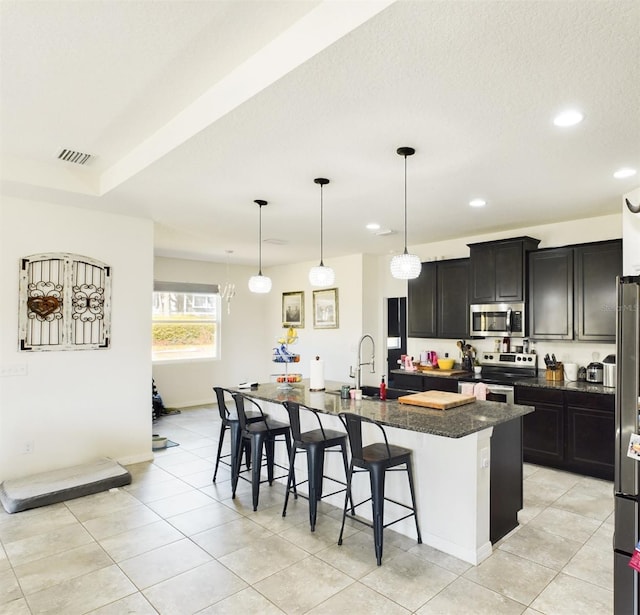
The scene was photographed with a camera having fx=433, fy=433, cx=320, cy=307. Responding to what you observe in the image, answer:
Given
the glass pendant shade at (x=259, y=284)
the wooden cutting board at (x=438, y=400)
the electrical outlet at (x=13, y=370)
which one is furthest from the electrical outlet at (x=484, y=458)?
the electrical outlet at (x=13, y=370)

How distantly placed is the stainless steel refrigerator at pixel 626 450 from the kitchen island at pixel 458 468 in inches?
32.2

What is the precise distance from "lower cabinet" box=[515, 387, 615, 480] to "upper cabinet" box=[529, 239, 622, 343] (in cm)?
71

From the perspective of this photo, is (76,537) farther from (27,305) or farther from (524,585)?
(524,585)

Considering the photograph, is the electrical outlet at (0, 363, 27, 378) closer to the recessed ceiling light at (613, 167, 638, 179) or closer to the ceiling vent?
the ceiling vent

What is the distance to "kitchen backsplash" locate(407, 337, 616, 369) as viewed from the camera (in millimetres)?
4840

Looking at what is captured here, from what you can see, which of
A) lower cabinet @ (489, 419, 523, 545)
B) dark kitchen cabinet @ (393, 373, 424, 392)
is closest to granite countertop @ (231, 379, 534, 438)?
lower cabinet @ (489, 419, 523, 545)

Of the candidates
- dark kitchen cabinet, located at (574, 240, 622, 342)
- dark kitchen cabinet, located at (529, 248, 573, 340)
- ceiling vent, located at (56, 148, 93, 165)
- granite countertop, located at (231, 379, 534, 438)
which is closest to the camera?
granite countertop, located at (231, 379, 534, 438)

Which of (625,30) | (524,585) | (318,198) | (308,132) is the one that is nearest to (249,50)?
(308,132)

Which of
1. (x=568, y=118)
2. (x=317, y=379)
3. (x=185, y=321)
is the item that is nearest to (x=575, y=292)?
(x=568, y=118)

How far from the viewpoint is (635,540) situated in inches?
71.1

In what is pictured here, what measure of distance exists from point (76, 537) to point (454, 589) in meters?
2.59

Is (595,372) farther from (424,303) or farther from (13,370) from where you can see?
(13,370)

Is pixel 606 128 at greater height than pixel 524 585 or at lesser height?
greater

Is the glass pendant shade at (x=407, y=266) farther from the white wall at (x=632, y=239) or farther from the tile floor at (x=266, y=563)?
the white wall at (x=632, y=239)
